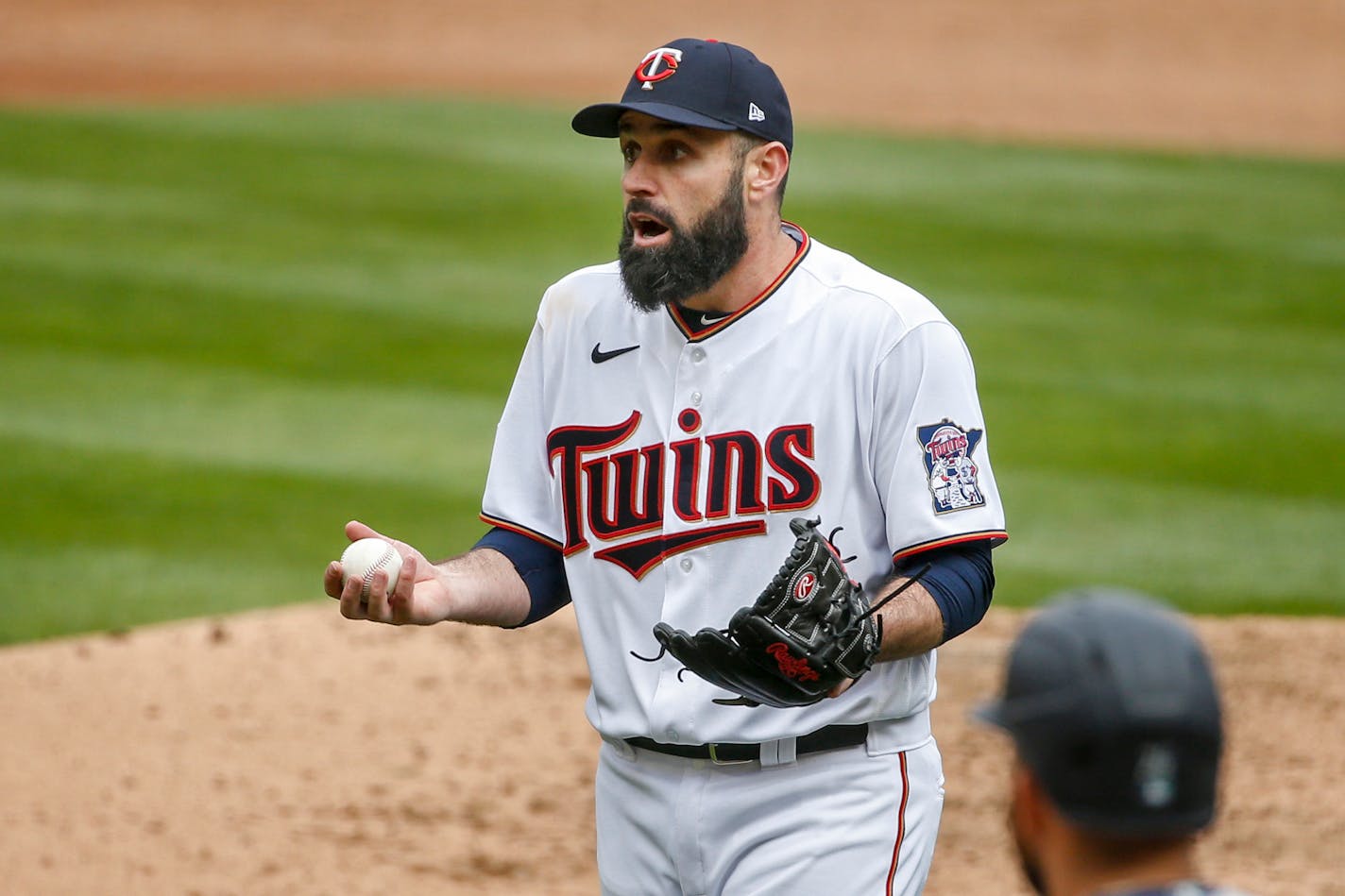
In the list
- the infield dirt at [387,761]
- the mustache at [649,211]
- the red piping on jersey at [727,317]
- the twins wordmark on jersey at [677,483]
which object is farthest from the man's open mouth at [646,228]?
the infield dirt at [387,761]

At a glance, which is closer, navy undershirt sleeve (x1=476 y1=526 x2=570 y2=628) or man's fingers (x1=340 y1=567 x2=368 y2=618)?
man's fingers (x1=340 y1=567 x2=368 y2=618)

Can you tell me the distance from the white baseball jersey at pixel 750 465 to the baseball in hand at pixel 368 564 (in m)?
0.37

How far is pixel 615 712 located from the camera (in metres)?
3.23

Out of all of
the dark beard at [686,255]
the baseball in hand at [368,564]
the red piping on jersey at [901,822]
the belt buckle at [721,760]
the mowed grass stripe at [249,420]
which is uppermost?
the dark beard at [686,255]

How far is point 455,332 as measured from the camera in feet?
35.4

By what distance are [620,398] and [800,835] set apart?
0.86 meters

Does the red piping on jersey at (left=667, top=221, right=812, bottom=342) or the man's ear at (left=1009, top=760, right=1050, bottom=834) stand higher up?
the red piping on jersey at (left=667, top=221, right=812, bottom=342)

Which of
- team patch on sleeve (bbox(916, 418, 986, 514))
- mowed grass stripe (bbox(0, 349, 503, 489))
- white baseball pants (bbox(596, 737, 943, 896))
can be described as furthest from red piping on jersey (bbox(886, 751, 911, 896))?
mowed grass stripe (bbox(0, 349, 503, 489))

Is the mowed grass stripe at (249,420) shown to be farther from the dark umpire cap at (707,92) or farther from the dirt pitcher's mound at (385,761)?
the dark umpire cap at (707,92)

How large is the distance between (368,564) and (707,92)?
103 centimetres

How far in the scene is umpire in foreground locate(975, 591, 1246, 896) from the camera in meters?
1.80

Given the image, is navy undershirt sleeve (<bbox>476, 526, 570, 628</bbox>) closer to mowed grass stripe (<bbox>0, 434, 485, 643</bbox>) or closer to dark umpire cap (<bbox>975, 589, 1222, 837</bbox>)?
dark umpire cap (<bbox>975, 589, 1222, 837</bbox>)

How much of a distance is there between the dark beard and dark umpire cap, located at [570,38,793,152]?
0.34ft

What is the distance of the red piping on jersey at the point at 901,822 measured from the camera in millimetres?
3131
